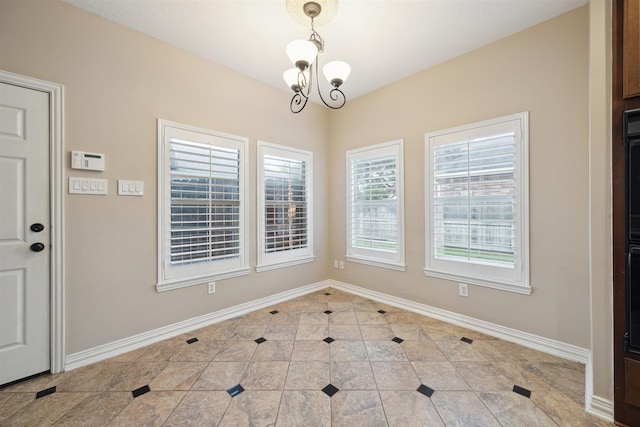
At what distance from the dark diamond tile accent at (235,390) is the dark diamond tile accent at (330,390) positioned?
0.60 m

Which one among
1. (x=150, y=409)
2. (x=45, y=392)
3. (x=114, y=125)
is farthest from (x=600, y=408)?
(x=114, y=125)

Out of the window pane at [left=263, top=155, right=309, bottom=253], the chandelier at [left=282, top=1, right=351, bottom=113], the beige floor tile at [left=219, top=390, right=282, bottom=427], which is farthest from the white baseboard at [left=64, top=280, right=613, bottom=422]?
the chandelier at [left=282, top=1, right=351, bottom=113]

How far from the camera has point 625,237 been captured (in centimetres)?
152

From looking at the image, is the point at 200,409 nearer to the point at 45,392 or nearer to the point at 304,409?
the point at 304,409

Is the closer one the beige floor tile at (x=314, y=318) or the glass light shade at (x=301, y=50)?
the glass light shade at (x=301, y=50)

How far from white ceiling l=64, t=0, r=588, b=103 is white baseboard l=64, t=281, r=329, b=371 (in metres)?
2.90

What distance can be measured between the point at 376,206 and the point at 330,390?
2.39 metres

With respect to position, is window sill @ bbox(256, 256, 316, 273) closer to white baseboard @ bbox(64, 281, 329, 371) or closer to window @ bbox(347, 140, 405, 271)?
white baseboard @ bbox(64, 281, 329, 371)

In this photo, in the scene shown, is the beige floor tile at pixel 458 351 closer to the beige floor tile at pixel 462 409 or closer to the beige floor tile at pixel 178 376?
the beige floor tile at pixel 462 409

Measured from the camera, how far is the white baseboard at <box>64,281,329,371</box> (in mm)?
2172

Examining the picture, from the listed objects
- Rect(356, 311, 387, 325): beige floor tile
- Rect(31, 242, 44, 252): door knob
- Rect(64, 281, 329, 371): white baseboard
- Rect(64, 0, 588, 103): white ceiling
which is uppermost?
Rect(64, 0, 588, 103): white ceiling

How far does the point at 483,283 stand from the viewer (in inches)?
107

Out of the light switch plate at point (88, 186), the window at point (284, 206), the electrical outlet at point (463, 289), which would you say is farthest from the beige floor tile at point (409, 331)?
the light switch plate at point (88, 186)

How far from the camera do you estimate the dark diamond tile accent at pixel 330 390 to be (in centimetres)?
183
